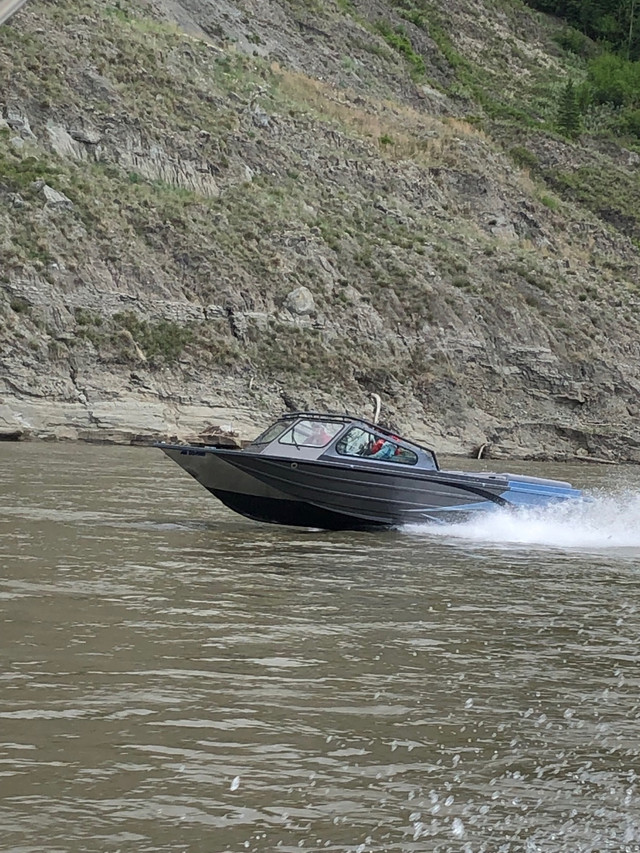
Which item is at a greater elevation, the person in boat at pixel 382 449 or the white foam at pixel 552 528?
the person in boat at pixel 382 449

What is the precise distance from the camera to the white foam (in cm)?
1773

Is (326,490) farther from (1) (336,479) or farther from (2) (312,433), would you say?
(2) (312,433)

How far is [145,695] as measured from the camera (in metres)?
7.30

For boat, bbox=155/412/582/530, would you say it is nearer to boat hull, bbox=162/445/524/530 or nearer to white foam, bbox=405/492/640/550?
boat hull, bbox=162/445/524/530

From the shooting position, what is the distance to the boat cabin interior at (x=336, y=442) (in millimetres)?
17234

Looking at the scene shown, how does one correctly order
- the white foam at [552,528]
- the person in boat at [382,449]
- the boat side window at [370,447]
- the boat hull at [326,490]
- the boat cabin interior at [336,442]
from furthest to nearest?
1. the white foam at [552,528]
2. the person in boat at [382,449]
3. the boat side window at [370,447]
4. the boat cabin interior at [336,442]
5. the boat hull at [326,490]

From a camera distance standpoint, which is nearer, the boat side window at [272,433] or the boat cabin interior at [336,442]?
the boat cabin interior at [336,442]

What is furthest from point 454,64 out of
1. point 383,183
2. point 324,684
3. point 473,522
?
point 324,684

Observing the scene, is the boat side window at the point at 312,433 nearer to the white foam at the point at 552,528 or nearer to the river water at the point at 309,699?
the white foam at the point at 552,528

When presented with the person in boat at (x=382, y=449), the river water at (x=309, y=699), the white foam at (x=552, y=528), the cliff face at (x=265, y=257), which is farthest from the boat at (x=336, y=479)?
the cliff face at (x=265, y=257)

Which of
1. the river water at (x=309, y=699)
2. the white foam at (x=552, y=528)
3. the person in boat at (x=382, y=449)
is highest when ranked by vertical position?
the person in boat at (x=382, y=449)

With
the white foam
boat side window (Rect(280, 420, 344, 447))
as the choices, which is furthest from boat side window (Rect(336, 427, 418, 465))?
the white foam

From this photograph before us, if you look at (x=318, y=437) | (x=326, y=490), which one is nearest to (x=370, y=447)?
(x=318, y=437)

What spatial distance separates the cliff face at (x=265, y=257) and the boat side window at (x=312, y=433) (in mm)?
19639
